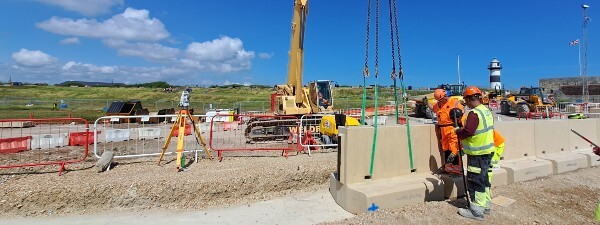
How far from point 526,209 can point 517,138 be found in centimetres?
265

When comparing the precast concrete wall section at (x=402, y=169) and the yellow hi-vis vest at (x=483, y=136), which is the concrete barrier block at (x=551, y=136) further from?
the yellow hi-vis vest at (x=483, y=136)

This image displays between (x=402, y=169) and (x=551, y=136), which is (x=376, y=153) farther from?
(x=551, y=136)

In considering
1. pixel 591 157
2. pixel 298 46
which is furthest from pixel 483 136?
pixel 298 46

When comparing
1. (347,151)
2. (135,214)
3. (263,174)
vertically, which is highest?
(347,151)

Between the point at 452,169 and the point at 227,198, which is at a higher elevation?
the point at 452,169

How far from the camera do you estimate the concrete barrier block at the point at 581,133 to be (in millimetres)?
8844

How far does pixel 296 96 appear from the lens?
15.0m

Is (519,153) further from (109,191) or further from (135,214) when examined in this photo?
(109,191)

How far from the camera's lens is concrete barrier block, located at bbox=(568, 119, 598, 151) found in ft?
29.0

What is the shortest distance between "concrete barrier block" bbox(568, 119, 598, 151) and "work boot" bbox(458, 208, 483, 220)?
5645 millimetres

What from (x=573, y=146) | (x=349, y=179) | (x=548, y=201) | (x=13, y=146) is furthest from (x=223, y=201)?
(x=573, y=146)

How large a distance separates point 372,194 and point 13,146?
414 inches

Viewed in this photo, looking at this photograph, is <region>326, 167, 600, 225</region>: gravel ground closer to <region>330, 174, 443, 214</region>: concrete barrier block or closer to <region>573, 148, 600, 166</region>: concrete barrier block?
<region>330, 174, 443, 214</region>: concrete barrier block

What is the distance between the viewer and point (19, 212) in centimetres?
591
